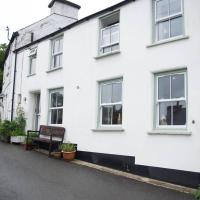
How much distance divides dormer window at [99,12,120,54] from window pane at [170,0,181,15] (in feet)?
7.87

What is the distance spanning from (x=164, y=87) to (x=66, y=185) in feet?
14.2

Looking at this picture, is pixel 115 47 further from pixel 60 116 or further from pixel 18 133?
pixel 18 133

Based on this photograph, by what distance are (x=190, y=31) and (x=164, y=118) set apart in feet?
9.10

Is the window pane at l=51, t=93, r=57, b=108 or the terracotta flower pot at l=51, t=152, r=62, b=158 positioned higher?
the window pane at l=51, t=93, r=57, b=108

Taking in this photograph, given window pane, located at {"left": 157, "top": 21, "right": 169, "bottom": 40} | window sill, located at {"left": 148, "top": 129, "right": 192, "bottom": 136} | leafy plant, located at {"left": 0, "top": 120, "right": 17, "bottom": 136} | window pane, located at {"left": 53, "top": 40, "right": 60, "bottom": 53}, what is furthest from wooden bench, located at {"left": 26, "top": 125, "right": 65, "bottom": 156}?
window pane, located at {"left": 157, "top": 21, "right": 169, "bottom": 40}

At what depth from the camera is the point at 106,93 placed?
1221cm

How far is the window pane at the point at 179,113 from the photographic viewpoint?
9591 millimetres

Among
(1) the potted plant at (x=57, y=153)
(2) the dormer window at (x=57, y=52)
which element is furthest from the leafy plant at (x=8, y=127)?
(1) the potted plant at (x=57, y=153)

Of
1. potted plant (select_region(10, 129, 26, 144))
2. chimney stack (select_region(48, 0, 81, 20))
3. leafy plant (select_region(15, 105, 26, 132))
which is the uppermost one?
chimney stack (select_region(48, 0, 81, 20))

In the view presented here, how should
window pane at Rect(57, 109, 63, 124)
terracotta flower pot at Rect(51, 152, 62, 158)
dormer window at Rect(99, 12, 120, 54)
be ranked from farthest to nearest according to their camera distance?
1. window pane at Rect(57, 109, 63, 124)
2. terracotta flower pot at Rect(51, 152, 62, 158)
3. dormer window at Rect(99, 12, 120, 54)

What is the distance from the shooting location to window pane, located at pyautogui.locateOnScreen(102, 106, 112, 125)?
11930 millimetres

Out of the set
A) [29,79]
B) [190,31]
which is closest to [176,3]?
[190,31]

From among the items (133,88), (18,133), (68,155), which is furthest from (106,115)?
(18,133)

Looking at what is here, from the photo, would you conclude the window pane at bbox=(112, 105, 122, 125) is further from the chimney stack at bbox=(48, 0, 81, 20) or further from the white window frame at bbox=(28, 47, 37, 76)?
the chimney stack at bbox=(48, 0, 81, 20)
